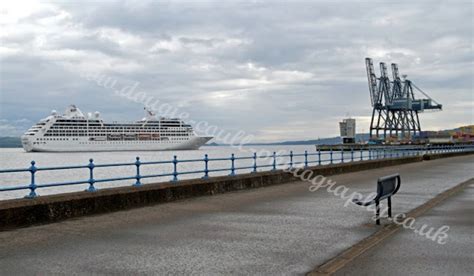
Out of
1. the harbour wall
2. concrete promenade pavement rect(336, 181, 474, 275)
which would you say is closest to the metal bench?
concrete promenade pavement rect(336, 181, 474, 275)

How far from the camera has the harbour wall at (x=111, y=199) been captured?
31.6ft

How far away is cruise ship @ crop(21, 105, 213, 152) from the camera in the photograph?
11625 cm

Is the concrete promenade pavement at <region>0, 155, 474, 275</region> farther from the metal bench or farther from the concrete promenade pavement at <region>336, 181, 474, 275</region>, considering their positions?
the concrete promenade pavement at <region>336, 181, 474, 275</region>

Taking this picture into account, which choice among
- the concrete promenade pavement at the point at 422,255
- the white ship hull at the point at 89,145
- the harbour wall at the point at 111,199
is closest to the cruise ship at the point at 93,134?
the white ship hull at the point at 89,145

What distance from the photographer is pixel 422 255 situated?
7.12 metres

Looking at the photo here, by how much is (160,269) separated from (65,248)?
1957mm

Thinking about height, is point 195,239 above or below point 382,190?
below

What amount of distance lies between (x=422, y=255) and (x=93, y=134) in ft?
378

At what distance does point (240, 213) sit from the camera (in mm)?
11414

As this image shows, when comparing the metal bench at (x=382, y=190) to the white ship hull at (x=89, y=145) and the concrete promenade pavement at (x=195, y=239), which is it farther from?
the white ship hull at (x=89, y=145)

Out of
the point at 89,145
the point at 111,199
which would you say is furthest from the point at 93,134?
the point at 111,199

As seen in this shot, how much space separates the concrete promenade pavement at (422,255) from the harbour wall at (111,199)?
237 inches

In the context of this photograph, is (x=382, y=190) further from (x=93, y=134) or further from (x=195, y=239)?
(x=93, y=134)

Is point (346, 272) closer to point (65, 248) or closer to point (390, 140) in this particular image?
point (65, 248)
